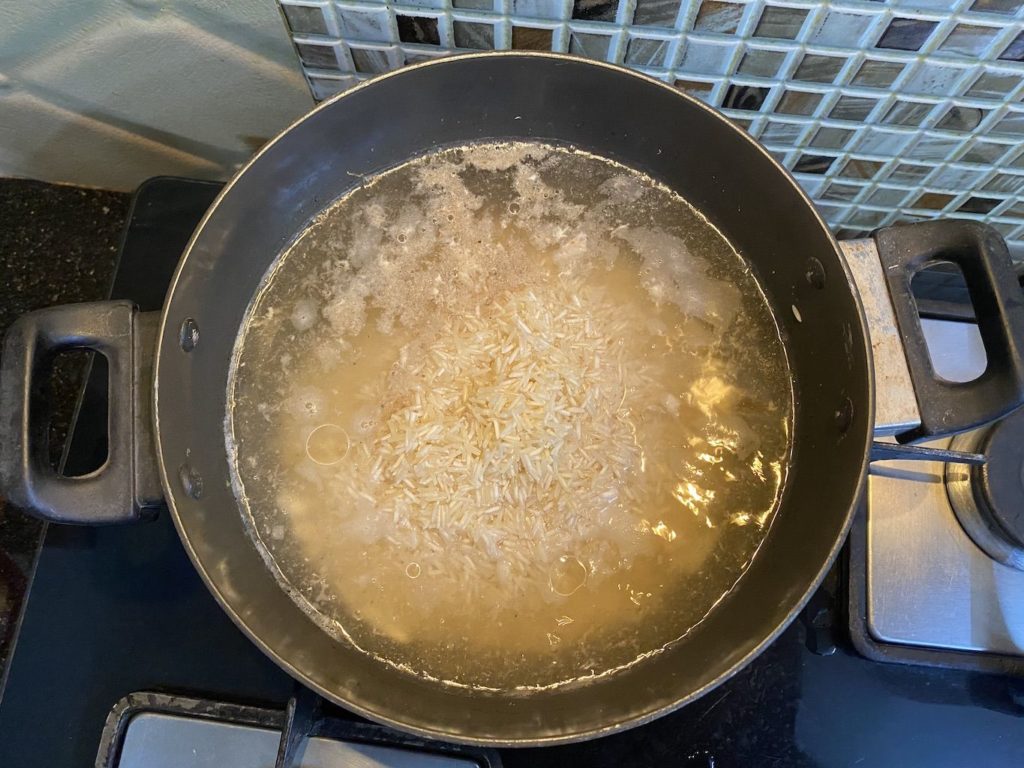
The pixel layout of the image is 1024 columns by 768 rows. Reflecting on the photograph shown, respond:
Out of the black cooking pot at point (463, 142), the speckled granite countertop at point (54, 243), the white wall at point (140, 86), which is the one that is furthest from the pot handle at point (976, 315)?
the speckled granite countertop at point (54, 243)

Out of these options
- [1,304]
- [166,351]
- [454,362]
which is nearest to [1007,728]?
[454,362]

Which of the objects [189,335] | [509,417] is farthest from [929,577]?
[189,335]

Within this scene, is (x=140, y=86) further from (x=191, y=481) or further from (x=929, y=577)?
(x=929, y=577)

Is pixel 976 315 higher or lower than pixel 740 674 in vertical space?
higher

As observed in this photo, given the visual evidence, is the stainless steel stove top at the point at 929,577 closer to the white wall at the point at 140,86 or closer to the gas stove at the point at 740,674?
the gas stove at the point at 740,674

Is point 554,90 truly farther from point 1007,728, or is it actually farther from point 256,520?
point 1007,728

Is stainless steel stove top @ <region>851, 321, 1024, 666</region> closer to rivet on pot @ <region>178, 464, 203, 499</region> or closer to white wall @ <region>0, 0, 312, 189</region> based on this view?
rivet on pot @ <region>178, 464, 203, 499</region>
